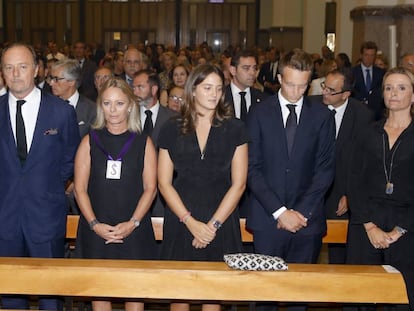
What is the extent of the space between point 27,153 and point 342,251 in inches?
112

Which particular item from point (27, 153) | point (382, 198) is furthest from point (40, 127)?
point (382, 198)

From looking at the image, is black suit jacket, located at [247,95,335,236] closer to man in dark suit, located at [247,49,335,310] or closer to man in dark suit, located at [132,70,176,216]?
man in dark suit, located at [247,49,335,310]

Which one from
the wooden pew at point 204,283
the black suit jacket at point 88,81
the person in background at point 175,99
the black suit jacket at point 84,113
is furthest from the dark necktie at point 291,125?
the black suit jacket at point 88,81

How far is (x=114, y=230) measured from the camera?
4.40m

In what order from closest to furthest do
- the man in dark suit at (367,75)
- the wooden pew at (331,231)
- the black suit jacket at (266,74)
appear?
the wooden pew at (331,231) → the man in dark suit at (367,75) → the black suit jacket at (266,74)

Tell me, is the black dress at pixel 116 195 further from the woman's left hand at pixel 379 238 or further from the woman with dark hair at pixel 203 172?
the woman's left hand at pixel 379 238

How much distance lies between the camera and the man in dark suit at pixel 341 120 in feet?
19.4

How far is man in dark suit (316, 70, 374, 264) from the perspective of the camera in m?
5.92

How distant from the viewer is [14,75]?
4.30 m

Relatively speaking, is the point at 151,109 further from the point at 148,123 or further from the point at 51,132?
the point at 51,132

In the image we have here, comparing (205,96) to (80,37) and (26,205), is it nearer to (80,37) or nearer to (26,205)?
(26,205)

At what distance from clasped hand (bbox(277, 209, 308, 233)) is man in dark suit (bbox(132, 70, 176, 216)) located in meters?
1.62

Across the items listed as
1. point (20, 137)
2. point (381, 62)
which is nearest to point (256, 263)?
point (20, 137)

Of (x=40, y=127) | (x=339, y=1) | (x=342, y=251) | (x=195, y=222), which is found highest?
(x=339, y=1)
